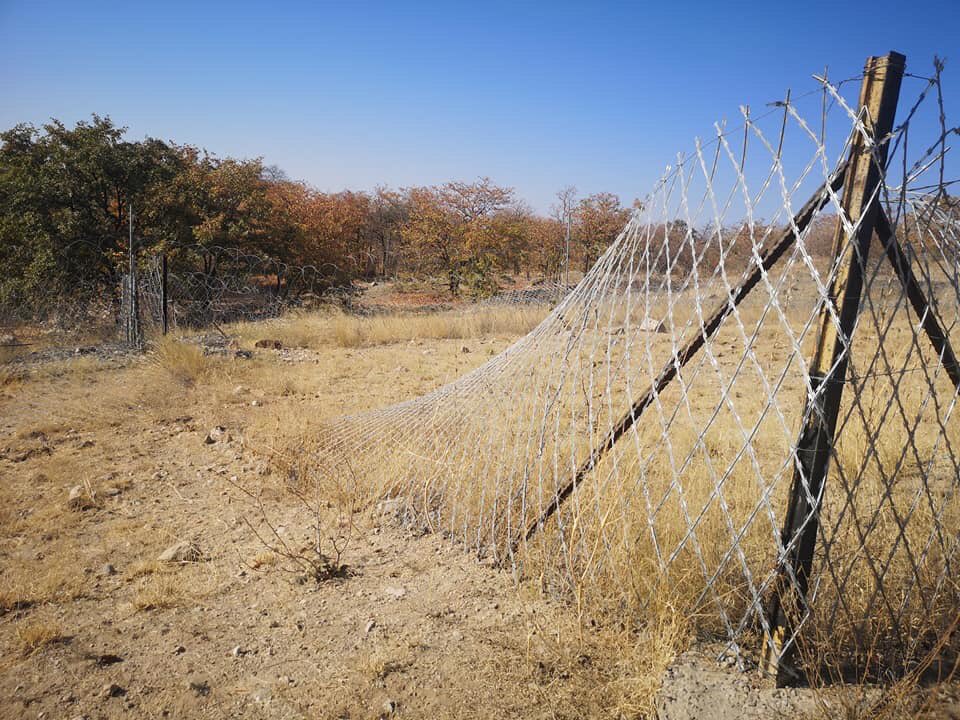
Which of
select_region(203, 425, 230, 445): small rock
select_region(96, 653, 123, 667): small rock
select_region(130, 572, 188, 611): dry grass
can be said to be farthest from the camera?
select_region(203, 425, 230, 445): small rock

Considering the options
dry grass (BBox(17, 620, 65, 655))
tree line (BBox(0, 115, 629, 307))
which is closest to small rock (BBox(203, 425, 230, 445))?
dry grass (BBox(17, 620, 65, 655))

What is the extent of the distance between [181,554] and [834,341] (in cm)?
299

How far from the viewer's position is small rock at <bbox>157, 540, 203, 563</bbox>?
2.91 metres

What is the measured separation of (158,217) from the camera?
1188 centimetres

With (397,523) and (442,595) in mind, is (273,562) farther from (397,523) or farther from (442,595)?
(442,595)

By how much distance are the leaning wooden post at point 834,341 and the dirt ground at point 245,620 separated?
0.33m

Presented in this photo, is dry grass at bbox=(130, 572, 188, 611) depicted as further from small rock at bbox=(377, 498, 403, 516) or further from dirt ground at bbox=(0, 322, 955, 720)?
small rock at bbox=(377, 498, 403, 516)

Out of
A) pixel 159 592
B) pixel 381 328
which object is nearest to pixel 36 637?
pixel 159 592

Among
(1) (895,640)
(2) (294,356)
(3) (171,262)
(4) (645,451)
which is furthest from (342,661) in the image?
(3) (171,262)

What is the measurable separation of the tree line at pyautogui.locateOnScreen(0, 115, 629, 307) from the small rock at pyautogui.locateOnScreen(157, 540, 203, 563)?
9155mm

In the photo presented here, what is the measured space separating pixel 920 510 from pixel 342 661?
103 inches

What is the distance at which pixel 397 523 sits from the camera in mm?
3266

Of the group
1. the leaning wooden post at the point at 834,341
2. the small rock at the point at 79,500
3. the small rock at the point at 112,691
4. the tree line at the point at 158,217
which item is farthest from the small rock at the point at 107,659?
the tree line at the point at 158,217

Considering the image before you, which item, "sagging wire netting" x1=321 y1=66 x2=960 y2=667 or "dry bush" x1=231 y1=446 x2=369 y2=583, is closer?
"sagging wire netting" x1=321 y1=66 x2=960 y2=667
